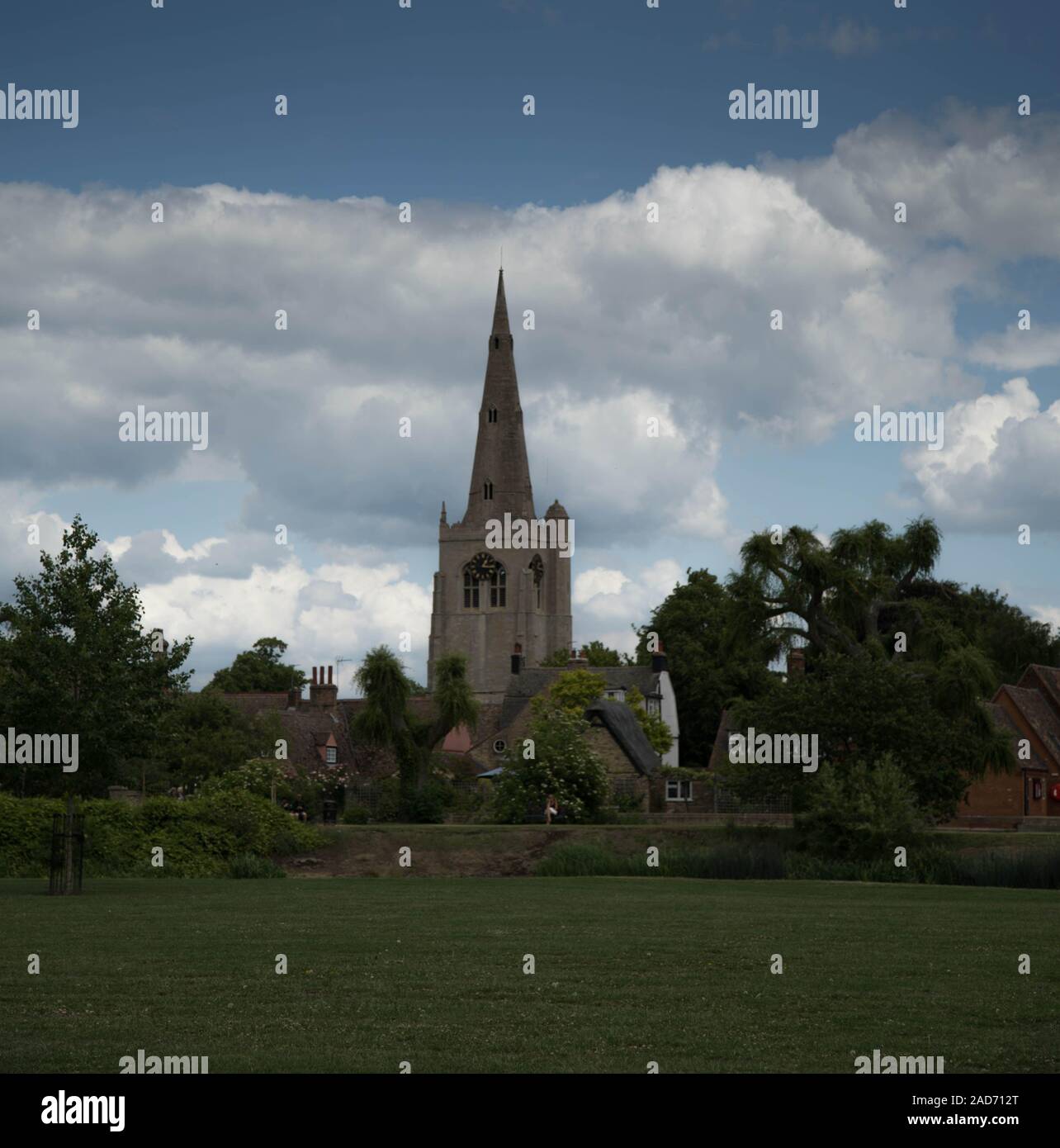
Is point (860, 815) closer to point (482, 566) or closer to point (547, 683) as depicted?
point (547, 683)

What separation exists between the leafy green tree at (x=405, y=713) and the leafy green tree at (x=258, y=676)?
5143cm

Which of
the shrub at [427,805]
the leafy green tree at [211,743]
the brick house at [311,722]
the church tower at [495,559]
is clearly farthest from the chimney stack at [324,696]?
the church tower at [495,559]

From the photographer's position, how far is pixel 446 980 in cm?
1587

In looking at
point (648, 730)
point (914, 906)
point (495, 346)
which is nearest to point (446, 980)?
point (914, 906)

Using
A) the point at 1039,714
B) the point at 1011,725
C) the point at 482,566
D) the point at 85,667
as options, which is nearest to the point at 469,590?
the point at 482,566

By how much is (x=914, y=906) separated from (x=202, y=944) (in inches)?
567

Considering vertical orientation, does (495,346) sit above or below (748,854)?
above

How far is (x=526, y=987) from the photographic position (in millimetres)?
15273

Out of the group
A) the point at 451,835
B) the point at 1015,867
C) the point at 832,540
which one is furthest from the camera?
the point at 832,540

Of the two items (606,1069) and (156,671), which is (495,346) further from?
(606,1069)

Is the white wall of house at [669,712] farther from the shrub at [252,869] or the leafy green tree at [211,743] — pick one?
the shrub at [252,869]

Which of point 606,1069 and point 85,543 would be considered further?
point 85,543

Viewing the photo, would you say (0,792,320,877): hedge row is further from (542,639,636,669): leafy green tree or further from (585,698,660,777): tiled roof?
(542,639,636,669): leafy green tree

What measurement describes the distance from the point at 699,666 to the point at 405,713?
35.1m
